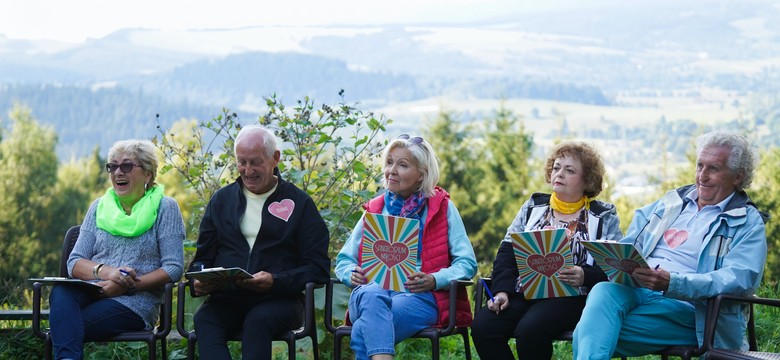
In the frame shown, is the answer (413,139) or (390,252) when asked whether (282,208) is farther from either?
(413,139)

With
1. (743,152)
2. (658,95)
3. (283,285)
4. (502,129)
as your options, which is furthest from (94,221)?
(658,95)

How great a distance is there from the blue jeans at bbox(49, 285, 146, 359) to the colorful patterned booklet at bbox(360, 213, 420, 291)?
117 centimetres

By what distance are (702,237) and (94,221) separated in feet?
9.69

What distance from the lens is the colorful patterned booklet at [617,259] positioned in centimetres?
385

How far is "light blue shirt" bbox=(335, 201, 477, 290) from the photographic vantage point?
176 inches

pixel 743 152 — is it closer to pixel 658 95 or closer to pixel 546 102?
pixel 546 102

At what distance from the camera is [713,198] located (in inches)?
170

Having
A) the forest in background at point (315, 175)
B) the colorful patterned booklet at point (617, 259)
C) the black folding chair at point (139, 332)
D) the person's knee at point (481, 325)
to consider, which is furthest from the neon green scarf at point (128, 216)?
the colorful patterned booklet at point (617, 259)

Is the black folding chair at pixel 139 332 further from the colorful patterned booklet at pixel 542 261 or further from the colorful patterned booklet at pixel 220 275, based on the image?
the colorful patterned booklet at pixel 542 261

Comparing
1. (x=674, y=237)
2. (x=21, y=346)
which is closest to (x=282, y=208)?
(x=674, y=237)

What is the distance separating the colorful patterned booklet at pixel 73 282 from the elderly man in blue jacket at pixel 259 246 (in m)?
0.47

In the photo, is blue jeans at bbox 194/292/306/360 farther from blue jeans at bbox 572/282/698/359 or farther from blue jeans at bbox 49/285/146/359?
blue jeans at bbox 572/282/698/359

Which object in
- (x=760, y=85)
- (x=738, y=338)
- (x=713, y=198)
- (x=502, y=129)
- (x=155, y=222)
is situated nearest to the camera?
(x=738, y=338)

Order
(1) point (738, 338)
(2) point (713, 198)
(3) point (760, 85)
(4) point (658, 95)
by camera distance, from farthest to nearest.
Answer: (4) point (658, 95) < (3) point (760, 85) < (2) point (713, 198) < (1) point (738, 338)
